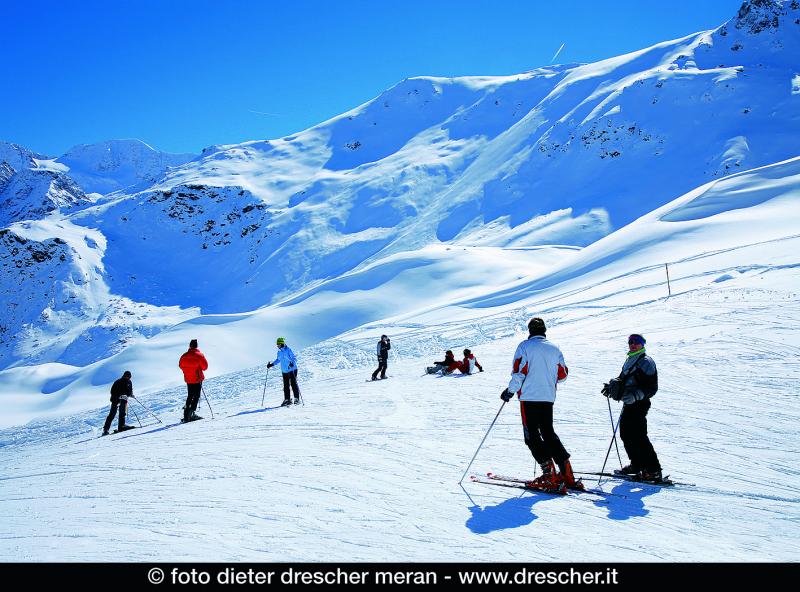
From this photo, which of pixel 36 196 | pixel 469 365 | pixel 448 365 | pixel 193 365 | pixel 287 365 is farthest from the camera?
pixel 36 196

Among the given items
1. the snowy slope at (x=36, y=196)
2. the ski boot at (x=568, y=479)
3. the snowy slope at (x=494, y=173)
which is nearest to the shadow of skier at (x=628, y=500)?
the ski boot at (x=568, y=479)

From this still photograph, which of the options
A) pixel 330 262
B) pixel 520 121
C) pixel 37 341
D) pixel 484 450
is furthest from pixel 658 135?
pixel 37 341

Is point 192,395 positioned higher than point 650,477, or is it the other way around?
point 192,395

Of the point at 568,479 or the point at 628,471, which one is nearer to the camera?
the point at 568,479

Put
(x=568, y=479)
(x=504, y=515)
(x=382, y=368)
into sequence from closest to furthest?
(x=504, y=515), (x=568, y=479), (x=382, y=368)

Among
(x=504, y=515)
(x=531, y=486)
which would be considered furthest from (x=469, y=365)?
(x=504, y=515)

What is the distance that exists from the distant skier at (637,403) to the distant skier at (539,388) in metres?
0.78

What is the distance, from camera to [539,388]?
611cm

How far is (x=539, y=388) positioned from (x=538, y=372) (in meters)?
0.16

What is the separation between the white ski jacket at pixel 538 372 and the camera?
20.0ft

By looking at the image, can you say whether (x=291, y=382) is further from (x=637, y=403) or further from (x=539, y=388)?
(x=637, y=403)

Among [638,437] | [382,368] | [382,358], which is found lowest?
[638,437]

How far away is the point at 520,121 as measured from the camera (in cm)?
10356
